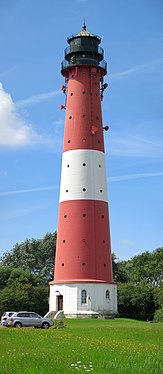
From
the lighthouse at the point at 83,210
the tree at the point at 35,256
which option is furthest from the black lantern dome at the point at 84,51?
the tree at the point at 35,256

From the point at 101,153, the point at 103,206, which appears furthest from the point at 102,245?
the point at 101,153

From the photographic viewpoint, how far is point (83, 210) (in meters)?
50.2

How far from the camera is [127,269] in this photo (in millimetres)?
79625

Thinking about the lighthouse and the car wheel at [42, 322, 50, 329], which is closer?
the car wheel at [42, 322, 50, 329]

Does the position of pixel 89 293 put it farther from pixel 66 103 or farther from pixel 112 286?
pixel 66 103

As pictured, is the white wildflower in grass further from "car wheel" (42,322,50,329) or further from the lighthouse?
the lighthouse

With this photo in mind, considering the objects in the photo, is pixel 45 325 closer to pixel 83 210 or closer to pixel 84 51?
pixel 83 210

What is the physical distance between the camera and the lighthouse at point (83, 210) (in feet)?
163

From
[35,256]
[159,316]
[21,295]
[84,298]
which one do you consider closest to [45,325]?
[84,298]

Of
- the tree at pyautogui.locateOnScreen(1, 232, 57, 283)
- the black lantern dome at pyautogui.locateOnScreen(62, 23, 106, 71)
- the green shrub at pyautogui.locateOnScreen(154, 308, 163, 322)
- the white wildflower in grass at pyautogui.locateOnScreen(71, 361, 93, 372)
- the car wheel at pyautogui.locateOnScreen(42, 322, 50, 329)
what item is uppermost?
the black lantern dome at pyautogui.locateOnScreen(62, 23, 106, 71)

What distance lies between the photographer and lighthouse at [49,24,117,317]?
49.5 m

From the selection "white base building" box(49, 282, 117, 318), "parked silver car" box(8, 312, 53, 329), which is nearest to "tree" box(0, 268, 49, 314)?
"white base building" box(49, 282, 117, 318)

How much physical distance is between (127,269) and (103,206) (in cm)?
3043

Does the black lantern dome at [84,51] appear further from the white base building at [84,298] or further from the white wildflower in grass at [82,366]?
the white wildflower in grass at [82,366]
